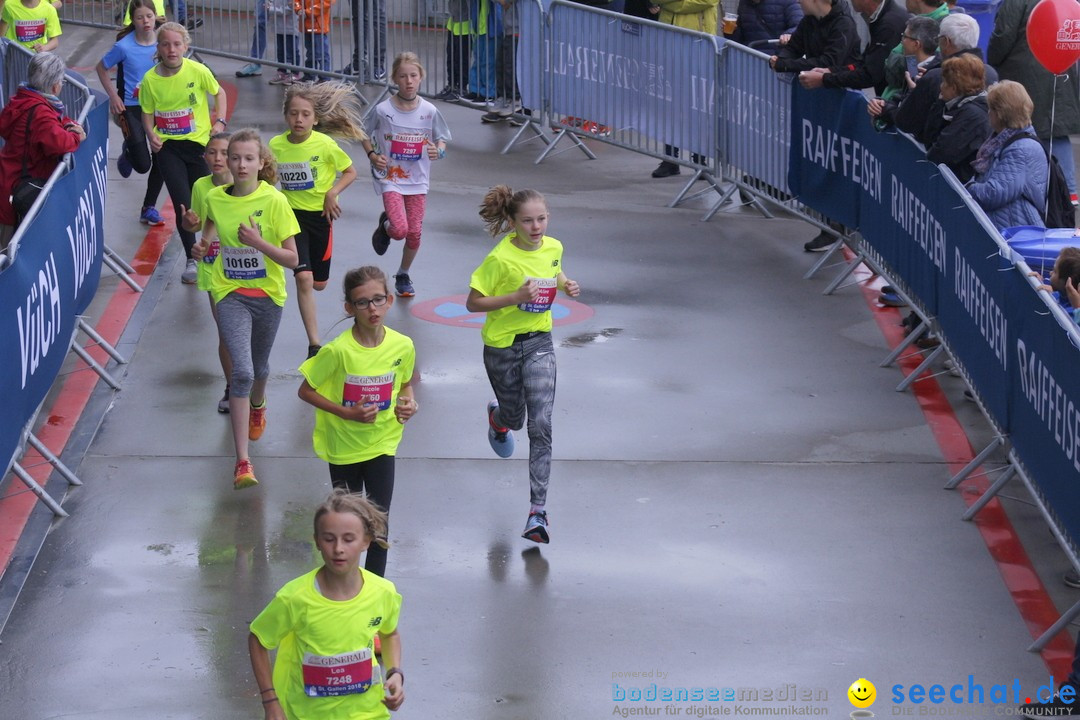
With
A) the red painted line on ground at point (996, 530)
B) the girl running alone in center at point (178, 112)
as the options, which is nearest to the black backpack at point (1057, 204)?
the red painted line on ground at point (996, 530)

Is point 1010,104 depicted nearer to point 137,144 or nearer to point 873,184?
point 873,184

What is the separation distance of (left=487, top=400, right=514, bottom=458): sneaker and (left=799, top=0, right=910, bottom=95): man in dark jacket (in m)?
4.90

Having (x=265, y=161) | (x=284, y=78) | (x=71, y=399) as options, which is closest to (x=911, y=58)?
(x=265, y=161)

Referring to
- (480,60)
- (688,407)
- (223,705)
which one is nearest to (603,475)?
(688,407)

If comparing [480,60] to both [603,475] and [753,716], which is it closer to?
[603,475]

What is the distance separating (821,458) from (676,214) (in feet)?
19.8

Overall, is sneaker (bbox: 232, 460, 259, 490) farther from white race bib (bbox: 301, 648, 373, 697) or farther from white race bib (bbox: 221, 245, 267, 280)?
white race bib (bbox: 301, 648, 373, 697)

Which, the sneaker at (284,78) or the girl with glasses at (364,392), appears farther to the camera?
the sneaker at (284,78)

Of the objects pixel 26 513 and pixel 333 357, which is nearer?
pixel 333 357

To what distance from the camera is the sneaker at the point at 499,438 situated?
27.5 ft

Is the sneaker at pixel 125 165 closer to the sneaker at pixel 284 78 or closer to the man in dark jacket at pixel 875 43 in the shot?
the man in dark jacket at pixel 875 43

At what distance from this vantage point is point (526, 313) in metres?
7.83

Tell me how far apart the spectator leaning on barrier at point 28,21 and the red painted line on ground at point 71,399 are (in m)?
2.94

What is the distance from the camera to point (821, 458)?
909cm
